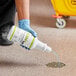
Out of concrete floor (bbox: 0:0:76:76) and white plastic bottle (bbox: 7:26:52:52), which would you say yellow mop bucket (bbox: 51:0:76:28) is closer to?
concrete floor (bbox: 0:0:76:76)

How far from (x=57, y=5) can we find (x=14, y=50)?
2.28 feet

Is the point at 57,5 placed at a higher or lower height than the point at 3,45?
higher

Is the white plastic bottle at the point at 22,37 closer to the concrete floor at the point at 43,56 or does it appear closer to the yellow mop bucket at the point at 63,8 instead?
the concrete floor at the point at 43,56

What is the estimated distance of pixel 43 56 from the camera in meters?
1.39

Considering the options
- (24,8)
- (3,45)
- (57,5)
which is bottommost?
(3,45)

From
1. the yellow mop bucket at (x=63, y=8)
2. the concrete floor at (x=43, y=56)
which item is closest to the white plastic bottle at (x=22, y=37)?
the concrete floor at (x=43, y=56)

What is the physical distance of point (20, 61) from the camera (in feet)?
4.36

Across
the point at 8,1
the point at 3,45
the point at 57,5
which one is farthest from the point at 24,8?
the point at 57,5

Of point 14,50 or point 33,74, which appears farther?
point 14,50

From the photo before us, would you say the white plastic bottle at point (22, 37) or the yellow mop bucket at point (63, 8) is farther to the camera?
the yellow mop bucket at point (63, 8)

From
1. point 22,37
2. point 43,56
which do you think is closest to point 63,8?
point 43,56

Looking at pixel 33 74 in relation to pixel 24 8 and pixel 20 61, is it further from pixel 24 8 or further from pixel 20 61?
pixel 24 8

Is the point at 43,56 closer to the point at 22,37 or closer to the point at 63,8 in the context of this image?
the point at 22,37

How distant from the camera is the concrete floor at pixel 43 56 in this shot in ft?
3.95
